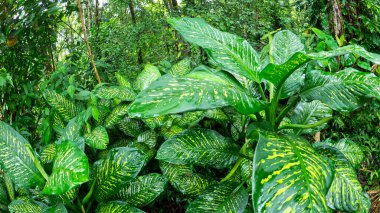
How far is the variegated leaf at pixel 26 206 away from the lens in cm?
135

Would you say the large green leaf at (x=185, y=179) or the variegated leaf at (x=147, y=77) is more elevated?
the variegated leaf at (x=147, y=77)

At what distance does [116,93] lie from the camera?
1.89 meters

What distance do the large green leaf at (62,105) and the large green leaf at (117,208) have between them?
30.3 inches

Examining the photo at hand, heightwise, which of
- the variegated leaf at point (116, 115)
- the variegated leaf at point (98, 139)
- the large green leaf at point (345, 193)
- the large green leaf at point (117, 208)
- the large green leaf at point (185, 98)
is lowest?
the large green leaf at point (345, 193)

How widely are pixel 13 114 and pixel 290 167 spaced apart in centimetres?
225

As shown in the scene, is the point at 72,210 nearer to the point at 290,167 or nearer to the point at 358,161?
the point at 290,167

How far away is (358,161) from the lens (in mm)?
1635

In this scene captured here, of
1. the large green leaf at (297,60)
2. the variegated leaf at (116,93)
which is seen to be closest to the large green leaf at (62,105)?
the variegated leaf at (116,93)

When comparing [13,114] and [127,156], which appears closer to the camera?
[127,156]

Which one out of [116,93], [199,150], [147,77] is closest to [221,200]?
[199,150]

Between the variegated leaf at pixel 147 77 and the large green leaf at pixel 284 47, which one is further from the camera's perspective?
the variegated leaf at pixel 147 77

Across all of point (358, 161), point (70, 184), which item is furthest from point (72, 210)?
point (358, 161)

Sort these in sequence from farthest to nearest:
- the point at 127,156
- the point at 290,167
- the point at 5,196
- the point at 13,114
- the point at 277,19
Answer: the point at 277,19, the point at 13,114, the point at 5,196, the point at 127,156, the point at 290,167

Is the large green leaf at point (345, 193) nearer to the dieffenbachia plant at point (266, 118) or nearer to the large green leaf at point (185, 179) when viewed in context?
the dieffenbachia plant at point (266, 118)
